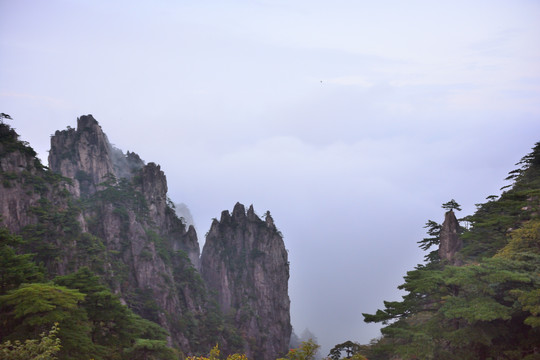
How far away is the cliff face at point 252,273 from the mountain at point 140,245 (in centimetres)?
24

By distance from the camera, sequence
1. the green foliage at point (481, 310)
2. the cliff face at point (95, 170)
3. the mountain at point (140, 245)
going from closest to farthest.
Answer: the green foliage at point (481, 310) → the mountain at point (140, 245) → the cliff face at point (95, 170)

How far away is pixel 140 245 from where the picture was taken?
204 ft

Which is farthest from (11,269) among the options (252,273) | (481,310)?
(252,273)

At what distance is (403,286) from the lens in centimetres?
2439

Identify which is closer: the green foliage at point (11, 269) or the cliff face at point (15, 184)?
the green foliage at point (11, 269)

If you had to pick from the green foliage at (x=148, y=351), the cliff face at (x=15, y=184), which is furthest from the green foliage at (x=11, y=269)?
the cliff face at (x=15, y=184)

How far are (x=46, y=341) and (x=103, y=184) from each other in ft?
192

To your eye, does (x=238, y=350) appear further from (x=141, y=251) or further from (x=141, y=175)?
(x=141, y=175)

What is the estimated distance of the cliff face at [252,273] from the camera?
266ft

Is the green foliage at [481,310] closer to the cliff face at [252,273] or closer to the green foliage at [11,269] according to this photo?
the green foliage at [11,269]

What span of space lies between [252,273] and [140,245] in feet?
107

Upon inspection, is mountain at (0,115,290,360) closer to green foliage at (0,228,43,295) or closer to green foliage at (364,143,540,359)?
green foliage at (0,228,43,295)

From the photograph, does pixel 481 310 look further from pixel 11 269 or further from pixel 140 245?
pixel 140 245

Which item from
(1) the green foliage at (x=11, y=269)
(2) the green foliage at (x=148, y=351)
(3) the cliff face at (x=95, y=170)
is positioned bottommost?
(2) the green foliage at (x=148, y=351)
